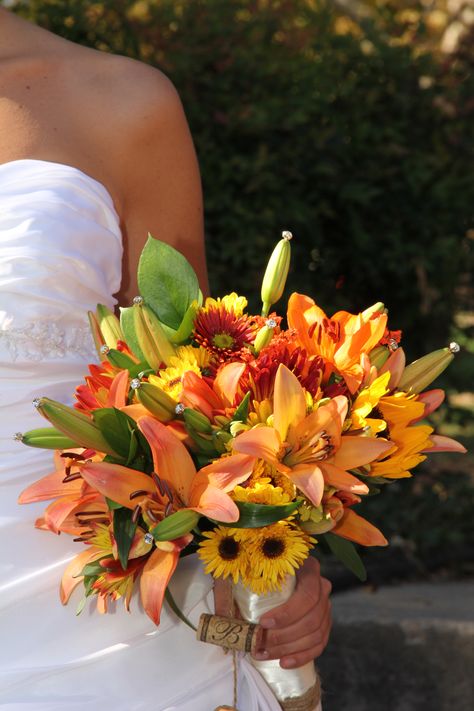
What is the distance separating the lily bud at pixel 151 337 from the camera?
154 cm

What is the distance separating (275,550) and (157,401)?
28 cm

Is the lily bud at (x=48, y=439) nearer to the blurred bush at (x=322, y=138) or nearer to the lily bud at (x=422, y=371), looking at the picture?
the lily bud at (x=422, y=371)

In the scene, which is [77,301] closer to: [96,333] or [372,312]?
[96,333]

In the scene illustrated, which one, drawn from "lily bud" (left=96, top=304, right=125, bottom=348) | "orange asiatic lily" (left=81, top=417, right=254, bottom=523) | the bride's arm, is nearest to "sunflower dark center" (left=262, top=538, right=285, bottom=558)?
"orange asiatic lily" (left=81, top=417, right=254, bottom=523)

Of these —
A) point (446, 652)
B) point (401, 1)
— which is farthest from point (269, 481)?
point (401, 1)

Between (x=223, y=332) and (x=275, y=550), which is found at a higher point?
(x=223, y=332)

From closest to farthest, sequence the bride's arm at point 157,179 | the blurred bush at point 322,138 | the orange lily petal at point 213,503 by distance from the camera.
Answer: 1. the orange lily petal at point 213,503
2. the bride's arm at point 157,179
3. the blurred bush at point 322,138

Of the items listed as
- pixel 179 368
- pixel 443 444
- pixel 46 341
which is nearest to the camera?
pixel 179 368

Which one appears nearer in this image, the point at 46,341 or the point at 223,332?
the point at 223,332

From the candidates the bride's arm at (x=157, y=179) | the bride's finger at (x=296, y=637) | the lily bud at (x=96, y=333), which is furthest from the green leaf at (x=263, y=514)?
the bride's arm at (x=157, y=179)

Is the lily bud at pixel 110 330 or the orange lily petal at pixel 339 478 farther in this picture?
the lily bud at pixel 110 330

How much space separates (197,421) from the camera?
57.7 inches

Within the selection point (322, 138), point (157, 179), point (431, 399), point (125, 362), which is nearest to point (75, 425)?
point (125, 362)

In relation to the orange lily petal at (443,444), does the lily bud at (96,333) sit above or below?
below
